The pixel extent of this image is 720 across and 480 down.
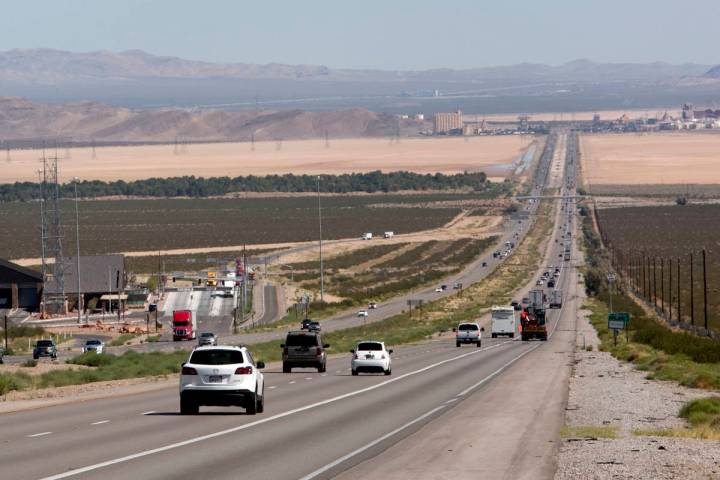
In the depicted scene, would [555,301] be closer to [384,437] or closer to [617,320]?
[617,320]

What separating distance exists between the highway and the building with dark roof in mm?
65648

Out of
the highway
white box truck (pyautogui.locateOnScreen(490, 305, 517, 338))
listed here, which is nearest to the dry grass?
the highway

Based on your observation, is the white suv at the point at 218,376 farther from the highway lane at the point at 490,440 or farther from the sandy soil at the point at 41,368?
the sandy soil at the point at 41,368

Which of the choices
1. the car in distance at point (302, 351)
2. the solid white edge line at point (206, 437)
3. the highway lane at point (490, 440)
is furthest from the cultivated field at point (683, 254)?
the solid white edge line at point (206, 437)

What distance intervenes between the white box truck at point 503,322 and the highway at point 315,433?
1692 inches

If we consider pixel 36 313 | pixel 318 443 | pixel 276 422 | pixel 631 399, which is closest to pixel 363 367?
pixel 631 399

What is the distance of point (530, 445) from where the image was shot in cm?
2638

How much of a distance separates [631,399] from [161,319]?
67.3 metres

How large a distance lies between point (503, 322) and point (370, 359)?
1706 inches

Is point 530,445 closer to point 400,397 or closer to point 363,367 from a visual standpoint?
point 400,397

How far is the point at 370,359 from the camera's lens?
166 ft

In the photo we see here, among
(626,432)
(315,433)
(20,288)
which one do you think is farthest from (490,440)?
(20,288)

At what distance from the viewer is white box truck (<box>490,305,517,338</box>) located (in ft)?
301

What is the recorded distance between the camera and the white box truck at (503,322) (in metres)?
91.7
